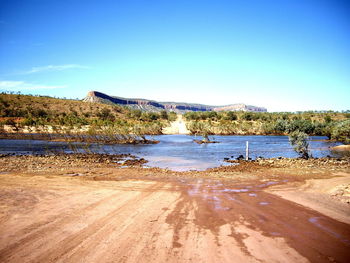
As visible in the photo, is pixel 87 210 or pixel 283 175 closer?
pixel 87 210

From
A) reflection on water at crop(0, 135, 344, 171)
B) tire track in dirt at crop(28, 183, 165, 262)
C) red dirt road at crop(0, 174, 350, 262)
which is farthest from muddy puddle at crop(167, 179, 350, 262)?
reflection on water at crop(0, 135, 344, 171)

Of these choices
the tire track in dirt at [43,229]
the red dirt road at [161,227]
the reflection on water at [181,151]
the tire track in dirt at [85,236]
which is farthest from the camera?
the reflection on water at [181,151]

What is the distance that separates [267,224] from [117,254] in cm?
395

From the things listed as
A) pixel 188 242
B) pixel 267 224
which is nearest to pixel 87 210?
pixel 188 242

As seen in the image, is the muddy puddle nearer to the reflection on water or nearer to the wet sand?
the wet sand

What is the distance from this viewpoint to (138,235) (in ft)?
19.7

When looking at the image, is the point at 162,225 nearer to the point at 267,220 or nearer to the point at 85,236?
the point at 85,236

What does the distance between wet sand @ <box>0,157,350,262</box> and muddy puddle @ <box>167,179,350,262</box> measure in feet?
0.08

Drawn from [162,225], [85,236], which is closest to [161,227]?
[162,225]

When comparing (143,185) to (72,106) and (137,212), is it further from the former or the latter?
(72,106)

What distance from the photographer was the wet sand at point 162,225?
16.9 feet

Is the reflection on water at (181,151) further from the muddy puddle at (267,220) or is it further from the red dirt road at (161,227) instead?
the red dirt road at (161,227)

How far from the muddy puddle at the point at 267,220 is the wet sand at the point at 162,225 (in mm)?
25

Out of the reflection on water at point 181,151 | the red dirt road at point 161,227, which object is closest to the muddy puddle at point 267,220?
the red dirt road at point 161,227
